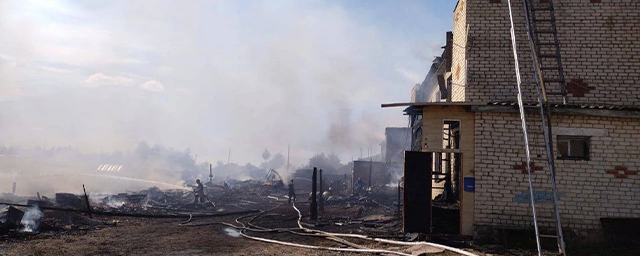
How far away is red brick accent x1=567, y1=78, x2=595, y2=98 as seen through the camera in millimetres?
15000

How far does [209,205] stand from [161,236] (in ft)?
43.7

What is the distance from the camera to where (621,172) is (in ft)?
41.3

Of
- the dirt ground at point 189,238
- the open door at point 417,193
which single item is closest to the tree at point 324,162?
the dirt ground at point 189,238

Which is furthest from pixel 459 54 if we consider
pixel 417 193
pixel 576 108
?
pixel 417 193

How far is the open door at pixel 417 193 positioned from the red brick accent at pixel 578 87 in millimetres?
5670

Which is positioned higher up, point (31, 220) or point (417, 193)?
point (417, 193)

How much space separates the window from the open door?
3.53 meters

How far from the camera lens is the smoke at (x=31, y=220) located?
1570 cm

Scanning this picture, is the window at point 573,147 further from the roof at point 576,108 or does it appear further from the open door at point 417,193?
the open door at point 417,193

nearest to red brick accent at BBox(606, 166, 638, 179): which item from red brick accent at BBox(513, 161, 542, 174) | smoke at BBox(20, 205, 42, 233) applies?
red brick accent at BBox(513, 161, 542, 174)

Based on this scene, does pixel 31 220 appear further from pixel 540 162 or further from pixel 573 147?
pixel 573 147

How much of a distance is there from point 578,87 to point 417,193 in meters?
6.63

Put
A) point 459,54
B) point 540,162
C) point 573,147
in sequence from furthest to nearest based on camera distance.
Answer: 1. point 459,54
2. point 573,147
3. point 540,162

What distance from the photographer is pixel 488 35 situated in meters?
15.6
